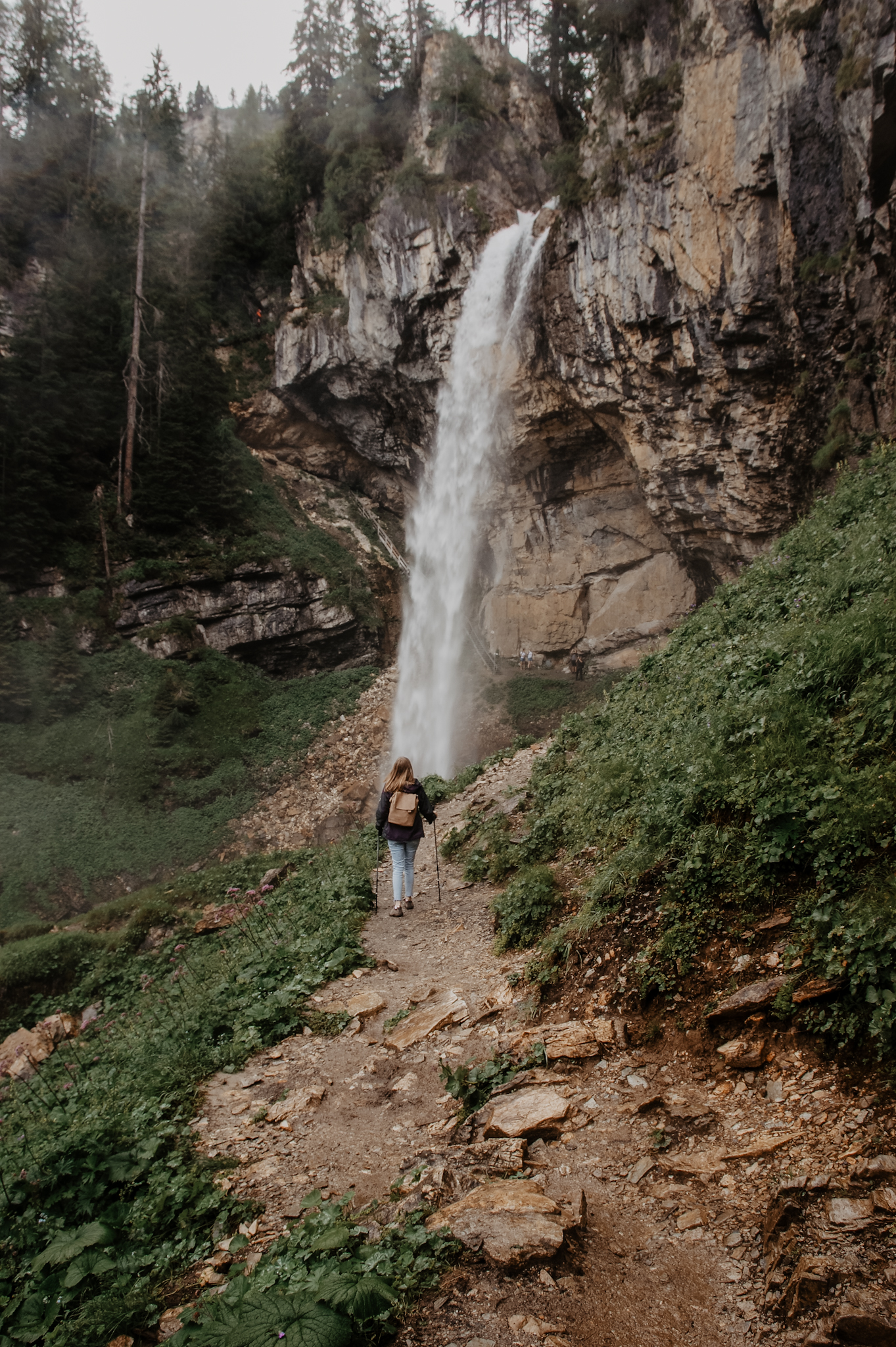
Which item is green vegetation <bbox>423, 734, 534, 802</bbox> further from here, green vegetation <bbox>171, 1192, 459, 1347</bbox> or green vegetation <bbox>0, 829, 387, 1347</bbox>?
green vegetation <bbox>171, 1192, 459, 1347</bbox>

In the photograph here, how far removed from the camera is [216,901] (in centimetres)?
1105

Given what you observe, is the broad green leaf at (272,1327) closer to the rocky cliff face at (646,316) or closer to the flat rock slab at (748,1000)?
the flat rock slab at (748,1000)

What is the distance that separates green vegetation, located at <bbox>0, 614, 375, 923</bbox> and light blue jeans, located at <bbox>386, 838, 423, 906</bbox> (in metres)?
10.4

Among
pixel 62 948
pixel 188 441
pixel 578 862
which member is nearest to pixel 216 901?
pixel 62 948

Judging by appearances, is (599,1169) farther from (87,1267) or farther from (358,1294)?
(87,1267)

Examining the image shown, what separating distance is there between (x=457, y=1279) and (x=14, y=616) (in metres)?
20.6

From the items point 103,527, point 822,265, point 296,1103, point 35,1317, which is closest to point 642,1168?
point 296,1103

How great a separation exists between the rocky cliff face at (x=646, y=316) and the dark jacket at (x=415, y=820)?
10196 millimetres

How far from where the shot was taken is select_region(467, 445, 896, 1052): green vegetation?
2.73m

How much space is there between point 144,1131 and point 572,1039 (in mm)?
2269

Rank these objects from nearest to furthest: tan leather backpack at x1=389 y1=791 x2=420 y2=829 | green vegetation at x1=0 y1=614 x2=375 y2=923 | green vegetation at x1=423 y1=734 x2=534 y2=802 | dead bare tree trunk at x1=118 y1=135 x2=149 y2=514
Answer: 1. tan leather backpack at x1=389 y1=791 x2=420 y2=829
2. green vegetation at x1=423 y1=734 x2=534 y2=802
3. green vegetation at x1=0 y1=614 x2=375 y2=923
4. dead bare tree trunk at x1=118 y1=135 x2=149 y2=514

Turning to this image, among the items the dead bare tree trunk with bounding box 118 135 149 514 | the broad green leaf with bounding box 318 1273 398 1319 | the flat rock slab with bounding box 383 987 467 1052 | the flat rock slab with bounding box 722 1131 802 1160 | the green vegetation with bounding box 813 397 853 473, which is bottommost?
the flat rock slab with bounding box 383 987 467 1052

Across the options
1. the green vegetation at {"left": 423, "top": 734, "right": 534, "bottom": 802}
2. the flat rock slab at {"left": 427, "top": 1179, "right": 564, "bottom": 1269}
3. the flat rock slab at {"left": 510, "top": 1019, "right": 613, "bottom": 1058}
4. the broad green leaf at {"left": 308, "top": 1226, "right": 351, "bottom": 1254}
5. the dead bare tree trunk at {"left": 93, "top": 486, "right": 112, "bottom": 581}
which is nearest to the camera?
the flat rock slab at {"left": 427, "top": 1179, "right": 564, "bottom": 1269}

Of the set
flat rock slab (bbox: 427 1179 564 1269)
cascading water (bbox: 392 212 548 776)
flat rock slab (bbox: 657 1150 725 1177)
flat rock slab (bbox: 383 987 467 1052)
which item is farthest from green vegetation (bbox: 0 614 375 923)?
flat rock slab (bbox: 657 1150 725 1177)
